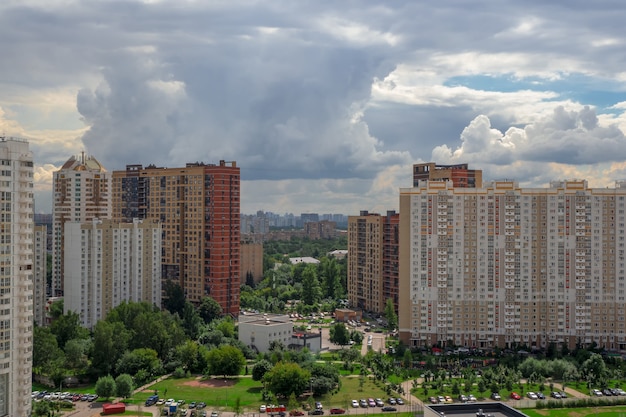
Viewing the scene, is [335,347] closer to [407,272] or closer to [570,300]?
[407,272]

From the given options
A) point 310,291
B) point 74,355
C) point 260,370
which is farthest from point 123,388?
point 310,291

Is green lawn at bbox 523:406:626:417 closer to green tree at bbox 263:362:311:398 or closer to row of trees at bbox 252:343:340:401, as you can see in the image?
row of trees at bbox 252:343:340:401

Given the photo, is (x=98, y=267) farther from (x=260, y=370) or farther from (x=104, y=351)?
(x=260, y=370)

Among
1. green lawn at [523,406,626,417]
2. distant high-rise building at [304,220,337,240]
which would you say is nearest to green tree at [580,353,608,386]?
green lawn at [523,406,626,417]

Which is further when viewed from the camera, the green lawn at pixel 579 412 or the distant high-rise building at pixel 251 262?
the distant high-rise building at pixel 251 262

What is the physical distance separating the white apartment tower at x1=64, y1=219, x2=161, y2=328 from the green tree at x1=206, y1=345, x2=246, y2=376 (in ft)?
42.5

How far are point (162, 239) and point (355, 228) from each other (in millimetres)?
17433

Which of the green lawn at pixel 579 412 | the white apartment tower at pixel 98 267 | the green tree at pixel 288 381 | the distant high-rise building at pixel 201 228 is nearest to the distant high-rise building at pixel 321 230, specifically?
the distant high-rise building at pixel 201 228

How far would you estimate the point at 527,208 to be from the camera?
48875 millimetres

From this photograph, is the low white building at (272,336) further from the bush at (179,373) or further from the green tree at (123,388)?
the green tree at (123,388)

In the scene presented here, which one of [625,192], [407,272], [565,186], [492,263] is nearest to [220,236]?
[407,272]

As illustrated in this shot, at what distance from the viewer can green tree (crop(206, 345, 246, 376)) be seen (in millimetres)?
40688

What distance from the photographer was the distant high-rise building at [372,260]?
6153 centimetres

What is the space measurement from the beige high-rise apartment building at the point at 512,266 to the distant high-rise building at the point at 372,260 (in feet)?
39.4
